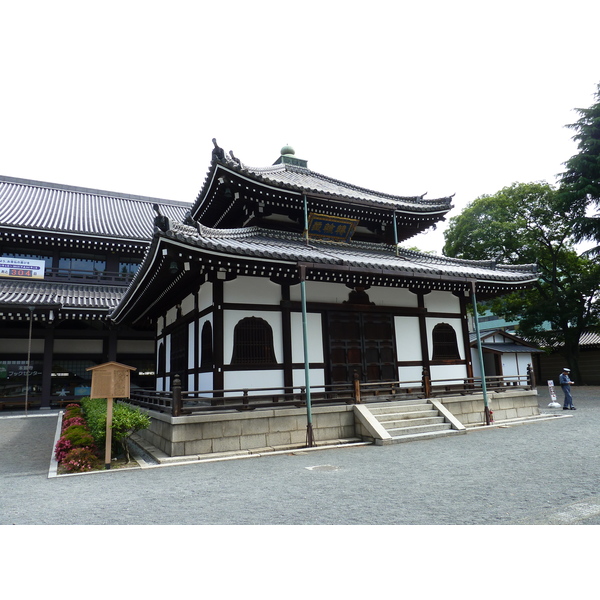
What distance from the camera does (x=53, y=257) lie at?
2319cm

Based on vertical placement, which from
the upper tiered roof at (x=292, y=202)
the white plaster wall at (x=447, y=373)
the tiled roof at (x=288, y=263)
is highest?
the upper tiered roof at (x=292, y=202)

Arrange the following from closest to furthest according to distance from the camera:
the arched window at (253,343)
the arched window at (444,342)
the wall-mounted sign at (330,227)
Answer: the arched window at (253,343) < the wall-mounted sign at (330,227) < the arched window at (444,342)

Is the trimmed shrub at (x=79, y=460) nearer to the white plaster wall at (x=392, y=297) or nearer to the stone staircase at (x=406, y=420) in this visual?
the stone staircase at (x=406, y=420)

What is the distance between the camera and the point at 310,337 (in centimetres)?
1277

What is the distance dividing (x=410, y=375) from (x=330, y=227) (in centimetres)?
582

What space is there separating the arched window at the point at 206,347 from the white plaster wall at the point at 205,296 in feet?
1.83

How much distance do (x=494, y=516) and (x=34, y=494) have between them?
6.90 m

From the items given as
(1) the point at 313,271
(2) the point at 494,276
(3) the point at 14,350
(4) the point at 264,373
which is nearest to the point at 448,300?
(2) the point at 494,276

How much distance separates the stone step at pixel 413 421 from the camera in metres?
11.5

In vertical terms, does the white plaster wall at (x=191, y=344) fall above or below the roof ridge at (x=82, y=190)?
below

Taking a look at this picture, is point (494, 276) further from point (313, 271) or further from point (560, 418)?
point (313, 271)

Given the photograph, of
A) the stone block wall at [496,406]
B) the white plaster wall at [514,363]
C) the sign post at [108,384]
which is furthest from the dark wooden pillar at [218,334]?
the white plaster wall at [514,363]

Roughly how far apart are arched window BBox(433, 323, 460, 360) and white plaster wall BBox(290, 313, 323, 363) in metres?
4.59

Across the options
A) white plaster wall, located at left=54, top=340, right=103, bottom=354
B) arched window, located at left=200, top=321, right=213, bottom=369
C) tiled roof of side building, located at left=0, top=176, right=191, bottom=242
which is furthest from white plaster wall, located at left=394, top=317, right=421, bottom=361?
white plaster wall, located at left=54, top=340, right=103, bottom=354
